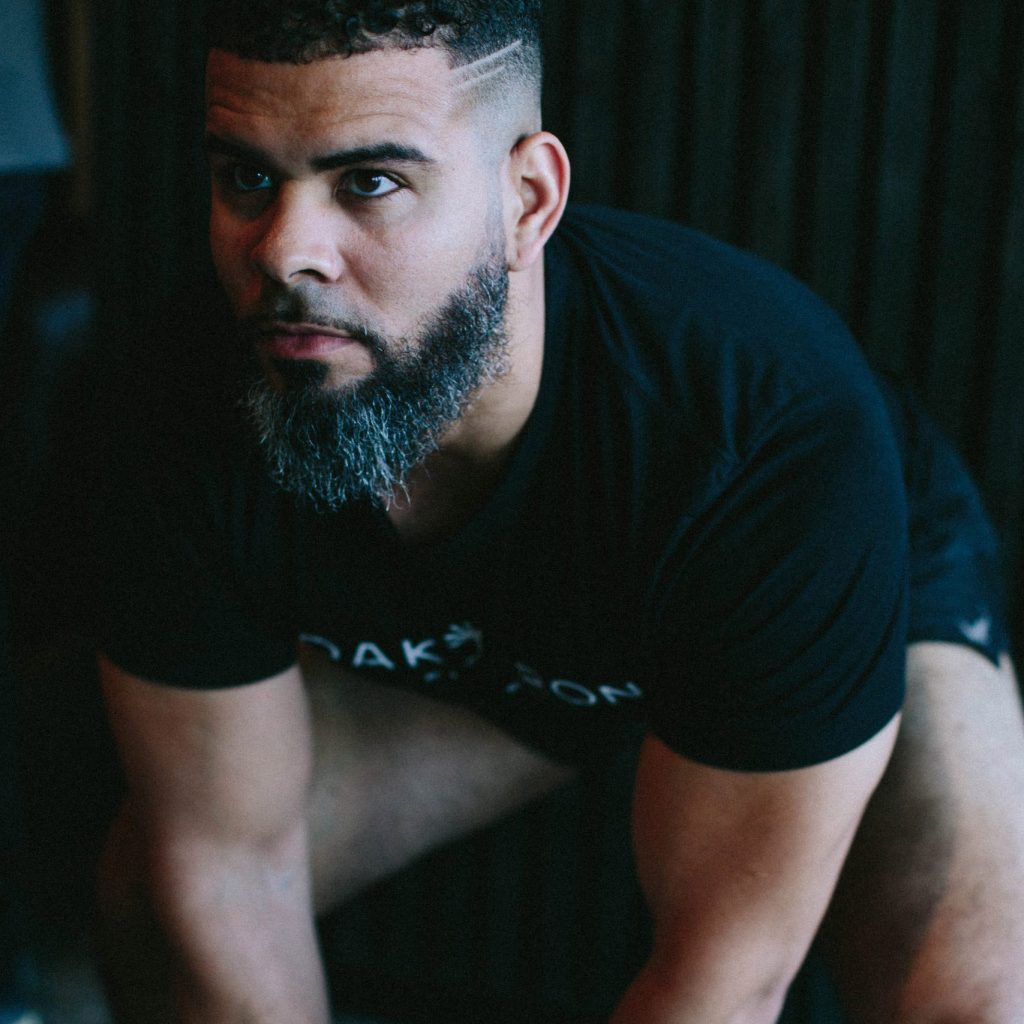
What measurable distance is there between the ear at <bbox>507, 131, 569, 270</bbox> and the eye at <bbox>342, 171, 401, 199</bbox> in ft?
0.45

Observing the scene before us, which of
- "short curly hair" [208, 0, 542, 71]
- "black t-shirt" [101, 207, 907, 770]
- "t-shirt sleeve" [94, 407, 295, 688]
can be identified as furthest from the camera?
"t-shirt sleeve" [94, 407, 295, 688]

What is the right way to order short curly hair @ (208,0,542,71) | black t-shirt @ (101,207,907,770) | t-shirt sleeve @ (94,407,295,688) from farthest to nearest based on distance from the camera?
t-shirt sleeve @ (94,407,295,688) < black t-shirt @ (101,207,907,770) < short curly hair @ (208,0,542,71)

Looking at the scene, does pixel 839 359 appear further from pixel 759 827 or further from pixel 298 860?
pixel 298 860

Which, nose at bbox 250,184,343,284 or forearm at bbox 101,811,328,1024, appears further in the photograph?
forearm at bbox 101,811,328,1024

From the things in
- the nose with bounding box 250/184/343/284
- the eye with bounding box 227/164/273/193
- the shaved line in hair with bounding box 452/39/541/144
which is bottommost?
the nose with bounding box 250/184/343/284

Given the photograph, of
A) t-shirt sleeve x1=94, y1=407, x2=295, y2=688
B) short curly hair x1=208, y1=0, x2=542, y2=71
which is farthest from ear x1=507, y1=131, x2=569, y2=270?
t-shirt sleeve x1=94, y1=407, x2=295, y2=688

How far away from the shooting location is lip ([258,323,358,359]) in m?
0.97

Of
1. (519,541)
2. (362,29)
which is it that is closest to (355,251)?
(362,29)

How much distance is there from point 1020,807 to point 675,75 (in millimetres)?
1058

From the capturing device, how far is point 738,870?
1.05 metres

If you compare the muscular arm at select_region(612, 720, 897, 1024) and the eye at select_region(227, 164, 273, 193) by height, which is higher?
the eye at select_region(227, 164, 273, 193)

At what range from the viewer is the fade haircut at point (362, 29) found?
897mm

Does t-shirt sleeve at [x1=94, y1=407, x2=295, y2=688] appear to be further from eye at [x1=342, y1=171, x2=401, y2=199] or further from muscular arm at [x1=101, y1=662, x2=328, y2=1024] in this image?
eye at [x1=342, y1=171, x2=401, y2=199]

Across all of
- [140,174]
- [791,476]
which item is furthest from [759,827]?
[140,174]
